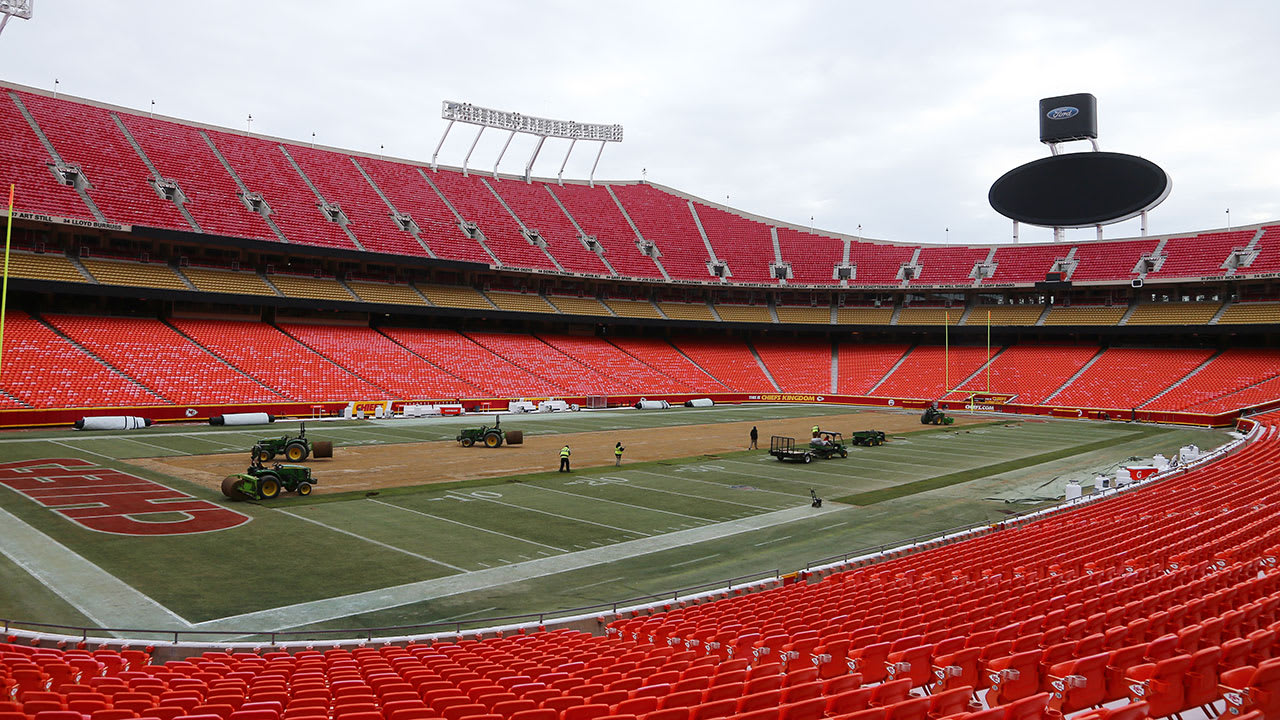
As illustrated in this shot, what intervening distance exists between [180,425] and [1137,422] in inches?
2539

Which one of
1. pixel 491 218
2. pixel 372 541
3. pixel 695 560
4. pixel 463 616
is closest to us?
pixel 463 616

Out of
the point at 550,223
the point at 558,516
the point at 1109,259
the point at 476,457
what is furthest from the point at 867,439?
the point at 1109,259

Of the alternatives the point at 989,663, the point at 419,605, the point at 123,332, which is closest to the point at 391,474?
the point at 419,605

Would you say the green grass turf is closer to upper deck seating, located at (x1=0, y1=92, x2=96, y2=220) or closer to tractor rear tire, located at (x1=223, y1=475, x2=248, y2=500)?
tractor rear tire, located at (x1=223, y1=475, x2=248, y2=500)

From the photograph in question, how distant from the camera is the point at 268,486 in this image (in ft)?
80.9

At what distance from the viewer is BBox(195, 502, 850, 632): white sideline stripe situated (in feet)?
47.1

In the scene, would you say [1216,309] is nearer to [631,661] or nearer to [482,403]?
[482,403]

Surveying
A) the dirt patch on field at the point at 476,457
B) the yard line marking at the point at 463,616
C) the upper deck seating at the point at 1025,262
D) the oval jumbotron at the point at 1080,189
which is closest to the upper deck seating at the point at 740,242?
the upper deck seating at the point at 1025,262

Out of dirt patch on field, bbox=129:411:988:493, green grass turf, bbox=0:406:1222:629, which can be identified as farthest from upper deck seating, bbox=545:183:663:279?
green grass turf, bbox=0:406:1222:629

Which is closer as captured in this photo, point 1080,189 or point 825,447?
point 825,447

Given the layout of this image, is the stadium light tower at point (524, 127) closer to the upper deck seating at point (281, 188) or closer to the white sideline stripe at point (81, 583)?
the upper deck seating at point (281, 188)

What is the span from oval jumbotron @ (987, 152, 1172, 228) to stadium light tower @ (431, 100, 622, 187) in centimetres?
4343

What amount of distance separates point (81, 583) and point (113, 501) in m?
8.77

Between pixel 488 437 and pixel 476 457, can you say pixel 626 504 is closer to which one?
pixel 476 457
